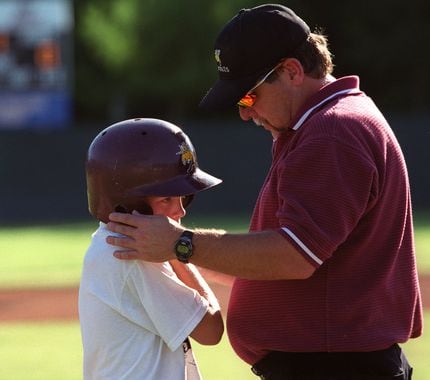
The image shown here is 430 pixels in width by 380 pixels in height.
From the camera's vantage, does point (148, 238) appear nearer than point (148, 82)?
Yes

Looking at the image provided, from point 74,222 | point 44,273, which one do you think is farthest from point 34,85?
point 44,273

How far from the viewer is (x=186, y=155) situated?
3.84m

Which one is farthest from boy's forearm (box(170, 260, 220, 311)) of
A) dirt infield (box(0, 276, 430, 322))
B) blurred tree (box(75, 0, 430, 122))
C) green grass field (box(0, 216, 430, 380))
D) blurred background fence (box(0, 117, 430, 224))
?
blurred tree (box(75, 0, 430, 122))

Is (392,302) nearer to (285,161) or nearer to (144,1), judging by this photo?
(285,161)

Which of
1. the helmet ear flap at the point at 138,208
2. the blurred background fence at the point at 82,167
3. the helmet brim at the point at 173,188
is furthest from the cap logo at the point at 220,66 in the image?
the blurred background fence at the point at 82,167

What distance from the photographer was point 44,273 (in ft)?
48.7

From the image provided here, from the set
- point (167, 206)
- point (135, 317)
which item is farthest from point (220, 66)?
point (135, 317)

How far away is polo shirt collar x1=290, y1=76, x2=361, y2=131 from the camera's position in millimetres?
3646

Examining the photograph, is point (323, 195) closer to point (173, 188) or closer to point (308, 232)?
point (308, 232)

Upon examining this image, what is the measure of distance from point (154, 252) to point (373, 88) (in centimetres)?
4312

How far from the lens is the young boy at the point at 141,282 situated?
3529mm

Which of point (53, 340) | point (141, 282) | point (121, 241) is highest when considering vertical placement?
point (121, 241)

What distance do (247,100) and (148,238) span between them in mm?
588

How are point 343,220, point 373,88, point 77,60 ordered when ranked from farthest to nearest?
point 77,60
point 373,88
point 343,220
